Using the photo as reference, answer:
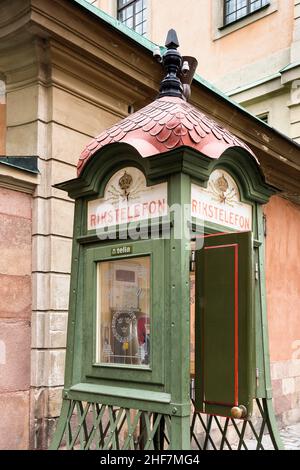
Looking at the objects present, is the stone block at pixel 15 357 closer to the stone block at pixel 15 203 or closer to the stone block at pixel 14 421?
the stone block at pixel 14 421

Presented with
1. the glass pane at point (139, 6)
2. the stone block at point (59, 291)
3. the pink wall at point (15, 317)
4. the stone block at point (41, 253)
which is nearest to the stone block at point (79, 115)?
the pink wall at point (15, 317)

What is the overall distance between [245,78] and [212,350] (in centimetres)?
912

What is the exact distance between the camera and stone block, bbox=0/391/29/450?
4234mm

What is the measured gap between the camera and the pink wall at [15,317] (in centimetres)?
430

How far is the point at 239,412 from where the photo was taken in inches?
116

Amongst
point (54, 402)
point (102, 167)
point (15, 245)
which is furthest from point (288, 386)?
point (102, 167)

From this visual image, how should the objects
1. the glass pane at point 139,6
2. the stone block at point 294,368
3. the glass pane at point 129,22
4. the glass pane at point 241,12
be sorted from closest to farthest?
1. the stone block at point 294,368
2. the glass pane at point 241,12
3. the glass pane at point 139,6
4. the glass pane at point 129,22

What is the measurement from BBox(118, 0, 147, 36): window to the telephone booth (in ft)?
36.2

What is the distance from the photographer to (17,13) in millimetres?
4465

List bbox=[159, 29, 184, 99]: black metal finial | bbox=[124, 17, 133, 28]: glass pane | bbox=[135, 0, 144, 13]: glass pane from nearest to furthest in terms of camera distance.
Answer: bbox=[159, 29, 184, 99]: black metal finial
bbox=[135, 0, 144, 13]: glass pane
bbox=[124, 17, 133, 28]: glass pane

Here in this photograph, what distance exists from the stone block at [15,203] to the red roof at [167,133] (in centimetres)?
120

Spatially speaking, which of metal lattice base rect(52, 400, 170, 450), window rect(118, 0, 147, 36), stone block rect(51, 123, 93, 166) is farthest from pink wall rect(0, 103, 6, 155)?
window rect(118, 0, 147, 36)

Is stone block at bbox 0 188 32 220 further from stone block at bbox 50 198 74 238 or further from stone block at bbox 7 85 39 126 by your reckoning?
stone block at bbox 7 85 39 126
